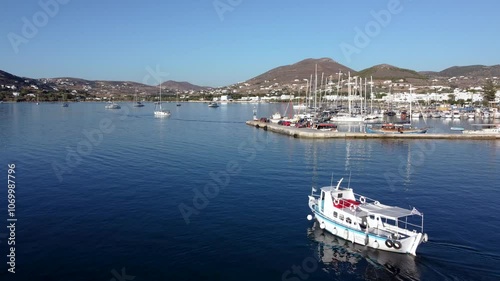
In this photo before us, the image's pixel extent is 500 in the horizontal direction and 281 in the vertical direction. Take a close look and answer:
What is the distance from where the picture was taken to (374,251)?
15.8m

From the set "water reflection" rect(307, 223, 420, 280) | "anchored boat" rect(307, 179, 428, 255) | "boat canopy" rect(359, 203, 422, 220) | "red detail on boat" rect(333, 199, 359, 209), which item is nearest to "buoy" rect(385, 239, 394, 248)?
"anchored boat" rect(307, 179, 428, 255)

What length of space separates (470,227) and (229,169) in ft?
57.5

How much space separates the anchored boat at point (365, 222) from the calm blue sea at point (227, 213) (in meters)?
0.45

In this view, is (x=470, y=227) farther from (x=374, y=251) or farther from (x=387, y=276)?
(x=387, y=276)

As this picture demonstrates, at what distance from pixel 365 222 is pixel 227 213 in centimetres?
711

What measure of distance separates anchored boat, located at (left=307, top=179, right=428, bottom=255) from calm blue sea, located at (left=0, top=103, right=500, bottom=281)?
454 mm

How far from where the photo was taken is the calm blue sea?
14336mm

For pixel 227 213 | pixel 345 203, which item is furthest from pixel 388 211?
pixel 227 213

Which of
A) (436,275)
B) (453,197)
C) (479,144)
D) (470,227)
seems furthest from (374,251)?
(479,144)

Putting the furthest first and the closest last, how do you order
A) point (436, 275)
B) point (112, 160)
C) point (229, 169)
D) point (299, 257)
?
1. point (112, 160)
2. point (229, 169)
3. point (299, 257)
4. point (436, 275)

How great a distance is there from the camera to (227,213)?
65.8ft

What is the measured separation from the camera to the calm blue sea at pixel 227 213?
1434 centimetres

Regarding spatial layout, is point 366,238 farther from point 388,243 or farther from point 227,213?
point 227,213

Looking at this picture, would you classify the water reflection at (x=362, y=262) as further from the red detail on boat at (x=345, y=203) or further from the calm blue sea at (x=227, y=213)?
the red detail on boat at (x=345, y=203)
